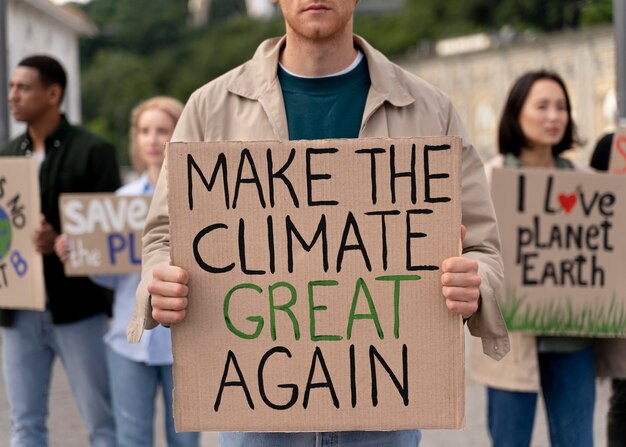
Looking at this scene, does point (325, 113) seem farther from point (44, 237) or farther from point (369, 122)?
point (44, 237)

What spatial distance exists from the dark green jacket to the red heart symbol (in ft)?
6.53

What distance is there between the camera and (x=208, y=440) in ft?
21.6

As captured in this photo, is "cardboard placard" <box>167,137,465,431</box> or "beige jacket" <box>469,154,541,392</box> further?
"beige jacket" <box>469,154,541,392</box>

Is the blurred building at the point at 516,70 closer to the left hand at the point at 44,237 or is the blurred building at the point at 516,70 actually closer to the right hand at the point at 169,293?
the left hand at the point at 44,237

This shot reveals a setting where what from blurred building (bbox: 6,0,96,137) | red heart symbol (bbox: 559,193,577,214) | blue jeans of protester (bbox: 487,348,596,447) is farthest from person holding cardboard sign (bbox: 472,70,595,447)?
blurred building (bbox: 6,0,96,137)

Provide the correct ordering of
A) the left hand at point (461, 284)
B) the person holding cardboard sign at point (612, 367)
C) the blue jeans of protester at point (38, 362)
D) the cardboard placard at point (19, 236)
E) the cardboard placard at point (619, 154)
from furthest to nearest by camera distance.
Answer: the blue jeans of protester at point (38, 362)
the cardboard placard at point (19, 236)
the cardboard placard at point (619, 154)
the person holding cardboard sign at point (612, 367)
the left hand at point (461, 284)

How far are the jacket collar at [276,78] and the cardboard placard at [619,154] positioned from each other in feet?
6.66

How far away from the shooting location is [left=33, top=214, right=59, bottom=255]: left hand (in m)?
4.93

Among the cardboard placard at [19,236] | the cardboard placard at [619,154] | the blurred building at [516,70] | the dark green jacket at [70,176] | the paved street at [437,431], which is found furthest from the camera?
the blurred building at [516,70]

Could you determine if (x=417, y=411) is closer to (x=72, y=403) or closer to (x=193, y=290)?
(x=193, y=290)

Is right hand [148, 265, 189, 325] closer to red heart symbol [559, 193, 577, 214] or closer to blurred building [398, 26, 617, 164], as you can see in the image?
red heart symbol [559, 193, 577, 214]

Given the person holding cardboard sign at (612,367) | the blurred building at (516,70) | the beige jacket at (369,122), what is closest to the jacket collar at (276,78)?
the beige jacket at (369,122)

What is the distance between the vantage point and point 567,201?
14.6 ft

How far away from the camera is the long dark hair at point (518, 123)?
4.89 metres
